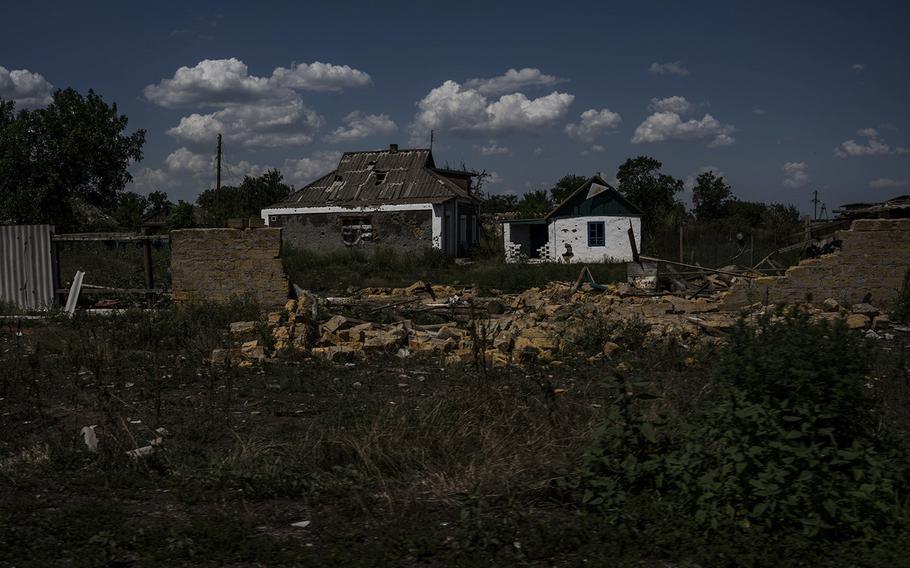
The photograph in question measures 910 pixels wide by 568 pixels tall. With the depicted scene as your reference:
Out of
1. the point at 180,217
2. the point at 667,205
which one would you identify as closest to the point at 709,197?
the point at 667,205

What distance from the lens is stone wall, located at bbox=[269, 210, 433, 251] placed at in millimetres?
29078

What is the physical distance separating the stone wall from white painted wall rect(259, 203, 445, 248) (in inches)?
4.9

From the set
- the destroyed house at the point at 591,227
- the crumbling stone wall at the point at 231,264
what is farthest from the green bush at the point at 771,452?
the destroyed house at the point at 591,227

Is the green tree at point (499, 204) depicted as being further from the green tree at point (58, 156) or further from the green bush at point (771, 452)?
the green bush at point (771, 452)

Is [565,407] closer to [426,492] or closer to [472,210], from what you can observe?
[426,492]

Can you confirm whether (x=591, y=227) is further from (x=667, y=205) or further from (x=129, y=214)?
(x=129, y=214)

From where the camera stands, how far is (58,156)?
28.0 meters

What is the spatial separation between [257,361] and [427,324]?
394 cm

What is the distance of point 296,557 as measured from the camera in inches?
147

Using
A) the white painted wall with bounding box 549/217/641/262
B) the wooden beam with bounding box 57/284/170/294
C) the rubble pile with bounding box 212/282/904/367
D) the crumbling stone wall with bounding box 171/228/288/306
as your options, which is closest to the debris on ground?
the rubble pile with bounding box 212/282/904/367

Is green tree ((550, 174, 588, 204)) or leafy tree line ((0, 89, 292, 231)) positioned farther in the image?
green tree ((550, 174, 588, 204))

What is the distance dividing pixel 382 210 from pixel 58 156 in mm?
12056

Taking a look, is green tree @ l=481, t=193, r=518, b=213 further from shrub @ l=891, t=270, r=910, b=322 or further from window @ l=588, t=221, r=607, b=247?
shrub @ l=891, t=270, r=910, b=322

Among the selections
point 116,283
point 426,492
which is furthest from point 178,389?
point 116,283
